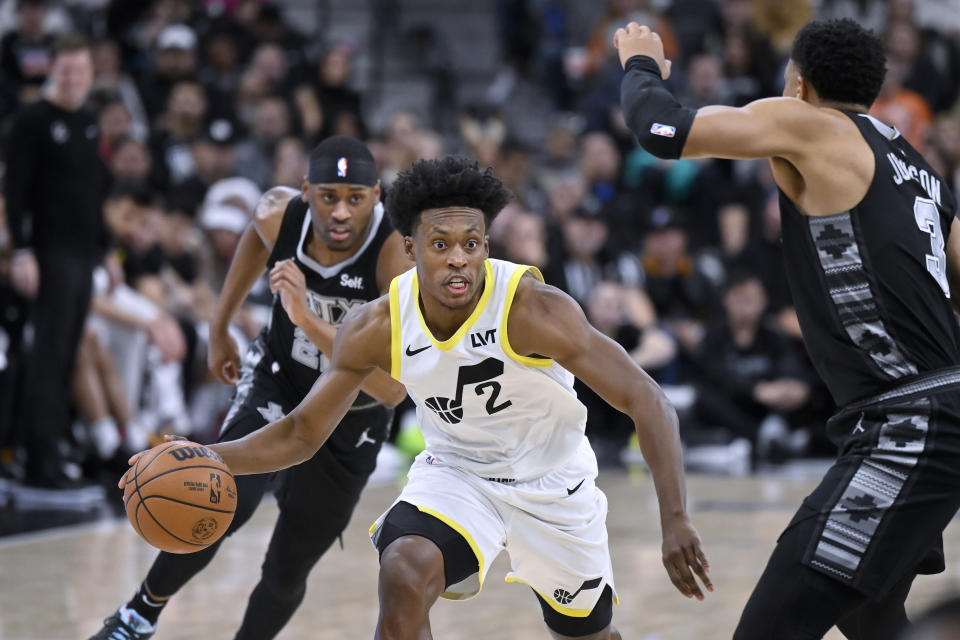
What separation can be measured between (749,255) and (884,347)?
901 centimetres

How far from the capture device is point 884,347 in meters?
3.72

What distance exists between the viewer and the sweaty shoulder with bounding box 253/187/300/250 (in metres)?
5.45

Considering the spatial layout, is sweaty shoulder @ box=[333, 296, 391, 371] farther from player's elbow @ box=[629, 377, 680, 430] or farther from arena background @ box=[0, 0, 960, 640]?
arena background @ box=[0, 0, 960, 640]

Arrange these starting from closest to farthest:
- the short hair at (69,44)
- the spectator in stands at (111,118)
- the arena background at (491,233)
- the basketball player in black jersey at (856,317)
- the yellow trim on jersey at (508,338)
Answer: the basketball player in black jersey at (856,317), the yellow trim on jersey at (508,338), the arena background at (491,233), the short hair at (69,44), the spectator in stands at (111,118)

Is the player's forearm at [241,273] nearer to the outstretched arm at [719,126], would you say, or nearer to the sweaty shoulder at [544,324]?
the sweaty shoulder at [544,324]

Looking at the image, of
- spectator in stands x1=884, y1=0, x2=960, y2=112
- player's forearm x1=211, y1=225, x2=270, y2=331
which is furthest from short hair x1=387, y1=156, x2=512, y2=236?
spectator in stands x1=884, y1=0, x2=960, y2=112

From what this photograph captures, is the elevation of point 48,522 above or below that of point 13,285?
Answer: below

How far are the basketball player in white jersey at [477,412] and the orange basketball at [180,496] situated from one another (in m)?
0.12

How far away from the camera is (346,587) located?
6.89 m

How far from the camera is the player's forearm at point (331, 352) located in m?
4.82

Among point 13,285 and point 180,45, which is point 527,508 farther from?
point 180,45

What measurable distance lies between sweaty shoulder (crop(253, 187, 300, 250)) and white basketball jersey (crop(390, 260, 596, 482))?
1.19 metres

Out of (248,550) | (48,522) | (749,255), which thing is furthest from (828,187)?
(749,255)

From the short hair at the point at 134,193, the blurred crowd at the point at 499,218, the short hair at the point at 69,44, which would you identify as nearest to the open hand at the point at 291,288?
the short hair at the point at 69,44
